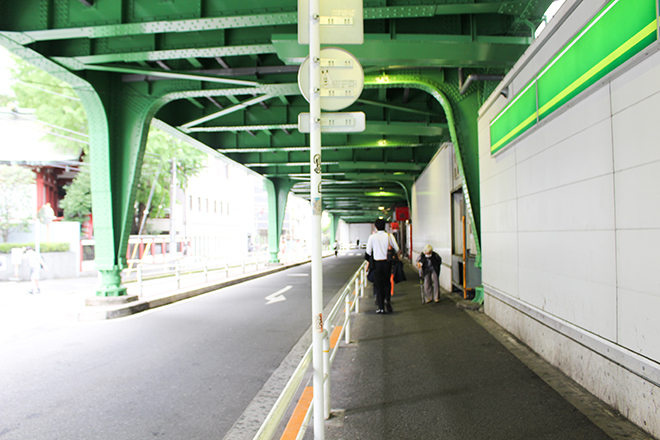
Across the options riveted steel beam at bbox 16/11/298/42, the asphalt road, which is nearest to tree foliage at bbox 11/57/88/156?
riveted steel beam at bbox 16/11/298/42

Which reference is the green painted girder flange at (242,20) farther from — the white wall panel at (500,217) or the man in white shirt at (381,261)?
the man in white shirt at (381,261)

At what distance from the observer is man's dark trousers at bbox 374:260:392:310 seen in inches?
345

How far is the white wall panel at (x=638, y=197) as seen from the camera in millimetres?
3080

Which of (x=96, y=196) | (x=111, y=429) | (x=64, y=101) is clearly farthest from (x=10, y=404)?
(x=64, y=101)

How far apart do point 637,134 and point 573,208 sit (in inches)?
50.8

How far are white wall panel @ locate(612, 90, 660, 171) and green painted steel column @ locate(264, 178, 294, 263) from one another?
22.3m

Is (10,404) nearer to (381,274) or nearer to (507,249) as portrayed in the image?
(381,274)

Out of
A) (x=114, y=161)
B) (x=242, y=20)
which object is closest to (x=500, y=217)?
(x=242, y=20)

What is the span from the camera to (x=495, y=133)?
721 cm

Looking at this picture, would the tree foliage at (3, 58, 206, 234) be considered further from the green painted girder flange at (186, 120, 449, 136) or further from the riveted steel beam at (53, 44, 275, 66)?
the riveted steel beam at (53, 44, 275, 66)

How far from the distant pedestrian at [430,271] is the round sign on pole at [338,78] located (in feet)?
25.6

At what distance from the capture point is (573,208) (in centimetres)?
444

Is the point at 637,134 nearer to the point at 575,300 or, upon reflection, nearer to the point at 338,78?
the point at 575,300

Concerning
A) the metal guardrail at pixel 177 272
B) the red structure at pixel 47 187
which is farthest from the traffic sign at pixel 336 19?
the red structure at pixel 47 187
